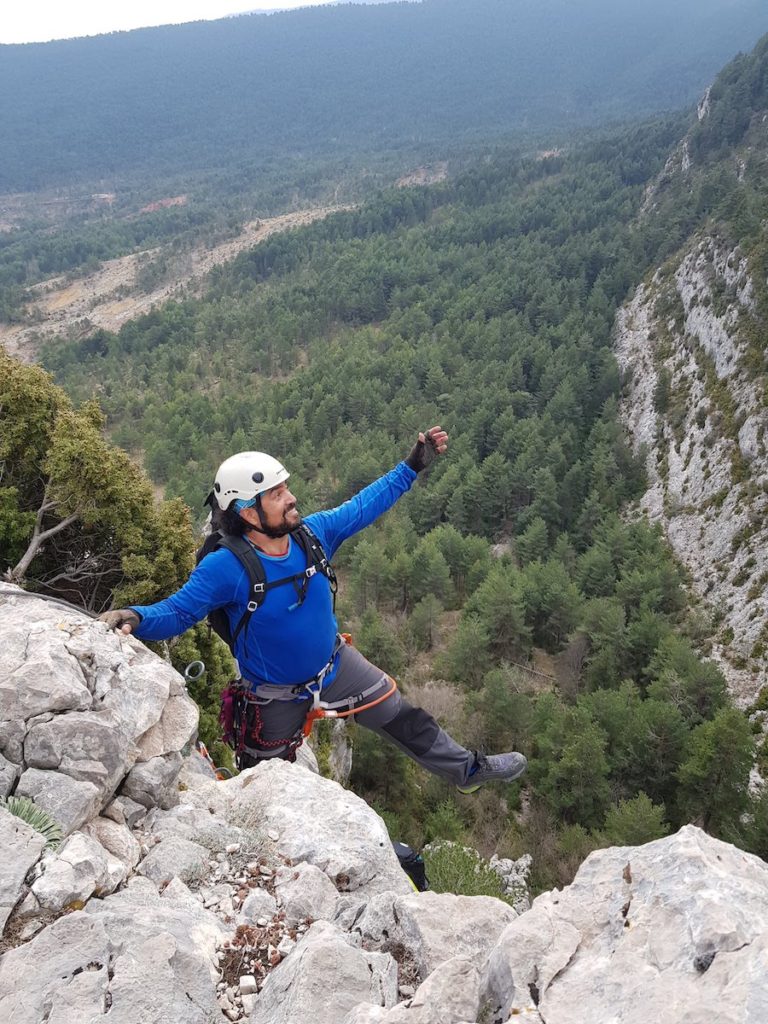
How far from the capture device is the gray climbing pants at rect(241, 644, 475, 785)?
745 centimetres

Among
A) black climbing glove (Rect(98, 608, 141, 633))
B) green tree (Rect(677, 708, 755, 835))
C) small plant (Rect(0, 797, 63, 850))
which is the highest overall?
black climbing glove (Rect(98, 608, 141, 633))

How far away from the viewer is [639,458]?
67.6 metres

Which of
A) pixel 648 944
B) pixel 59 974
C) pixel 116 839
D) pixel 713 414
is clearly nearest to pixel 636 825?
pixel 116 839

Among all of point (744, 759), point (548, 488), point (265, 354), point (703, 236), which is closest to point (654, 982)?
point (744, 759)

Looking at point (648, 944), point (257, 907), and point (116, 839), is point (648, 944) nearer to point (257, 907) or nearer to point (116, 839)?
point (257, 907)

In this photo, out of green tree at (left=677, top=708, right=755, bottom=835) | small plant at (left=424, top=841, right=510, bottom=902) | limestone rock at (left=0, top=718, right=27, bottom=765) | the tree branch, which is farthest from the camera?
green tree at (left=677, top=708, right=755, bottom=835)

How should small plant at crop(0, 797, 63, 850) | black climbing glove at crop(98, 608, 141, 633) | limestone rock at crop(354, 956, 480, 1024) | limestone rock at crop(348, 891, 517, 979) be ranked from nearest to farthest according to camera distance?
limestone rock at crop(354, 956, 480, 1024)
limestone rock at crop(348, 891, 517, 979)
small plant at crop(0, 797, 63, 850)
black climbing glove at crop(98, 608, 141, 633)

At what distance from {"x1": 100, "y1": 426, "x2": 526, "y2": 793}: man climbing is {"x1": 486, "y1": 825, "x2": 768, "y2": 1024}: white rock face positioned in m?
2.98

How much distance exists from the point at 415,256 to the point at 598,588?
9443 cm

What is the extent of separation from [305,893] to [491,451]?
7142 cm

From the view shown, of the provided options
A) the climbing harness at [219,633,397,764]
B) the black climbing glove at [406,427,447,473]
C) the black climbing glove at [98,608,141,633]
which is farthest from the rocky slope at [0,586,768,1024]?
the black climbing glove at [406,427,447,473]

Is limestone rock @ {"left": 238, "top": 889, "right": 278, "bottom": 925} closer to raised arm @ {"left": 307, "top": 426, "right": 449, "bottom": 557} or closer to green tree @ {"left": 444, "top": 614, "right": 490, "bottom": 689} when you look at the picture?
raised arm @ {"left": 307, "top": 426, "right": 449, "bottom": 557}

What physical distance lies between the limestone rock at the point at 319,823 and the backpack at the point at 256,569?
177cm

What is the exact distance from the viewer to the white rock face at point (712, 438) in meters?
44.2
